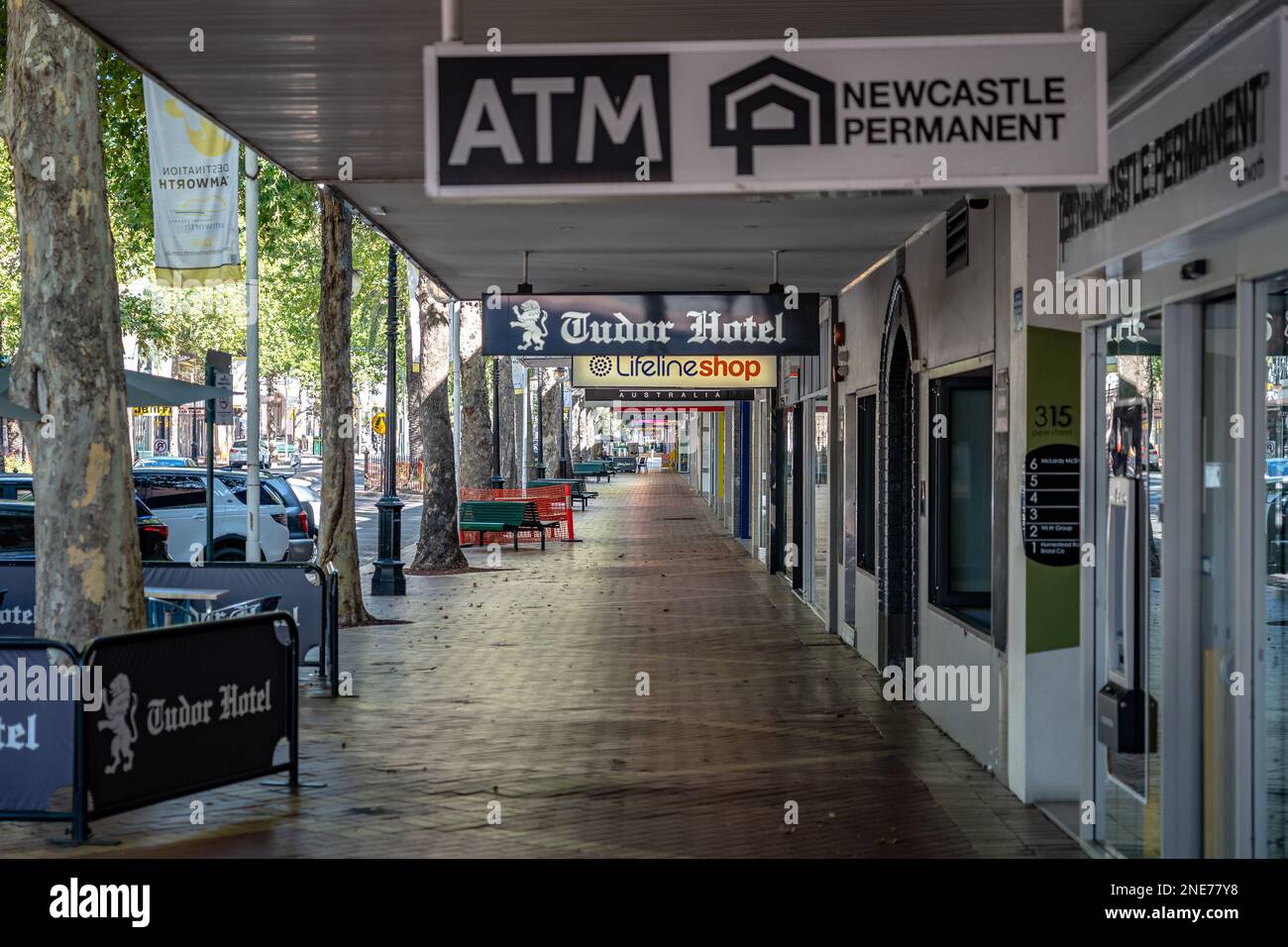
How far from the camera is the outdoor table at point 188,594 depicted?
1151 cm

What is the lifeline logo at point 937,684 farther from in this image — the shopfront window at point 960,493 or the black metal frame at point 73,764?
the black metal frame at point 73,764

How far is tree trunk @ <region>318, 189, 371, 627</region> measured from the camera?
51.6 feet

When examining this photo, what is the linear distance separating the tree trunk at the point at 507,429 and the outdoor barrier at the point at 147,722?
33.2 meters

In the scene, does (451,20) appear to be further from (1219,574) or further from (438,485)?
(438,485)

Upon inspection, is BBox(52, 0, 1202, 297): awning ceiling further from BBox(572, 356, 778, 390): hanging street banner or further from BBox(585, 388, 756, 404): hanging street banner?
BBox(585, 388, 756, 404): hanging street banner

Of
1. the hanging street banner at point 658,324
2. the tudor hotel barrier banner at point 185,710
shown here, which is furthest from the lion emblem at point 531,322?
the tudor hotel barrier banner at point 185,710

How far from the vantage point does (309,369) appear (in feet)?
229

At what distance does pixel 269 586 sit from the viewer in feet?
39.4

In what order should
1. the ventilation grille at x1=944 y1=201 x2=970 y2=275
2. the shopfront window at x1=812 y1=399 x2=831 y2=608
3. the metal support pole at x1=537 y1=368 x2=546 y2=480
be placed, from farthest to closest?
the metal support pole at x1=537 y1=368 x2=546 y2=480, the shopfront window at x1=812 y1=399 x2=831 y2=608, the ventilation grille at x1=944 y1=201 x2=970 y2=275

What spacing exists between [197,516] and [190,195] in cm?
695

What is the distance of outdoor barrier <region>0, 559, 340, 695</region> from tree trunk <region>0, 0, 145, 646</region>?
2428mm

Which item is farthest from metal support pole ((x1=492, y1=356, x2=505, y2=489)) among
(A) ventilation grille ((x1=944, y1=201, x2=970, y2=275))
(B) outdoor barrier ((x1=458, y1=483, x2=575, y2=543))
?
(A) ventilation grille ((x1=944, y1=201, x2=970, y2=275))

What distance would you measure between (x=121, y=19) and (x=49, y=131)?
3.34 meters
